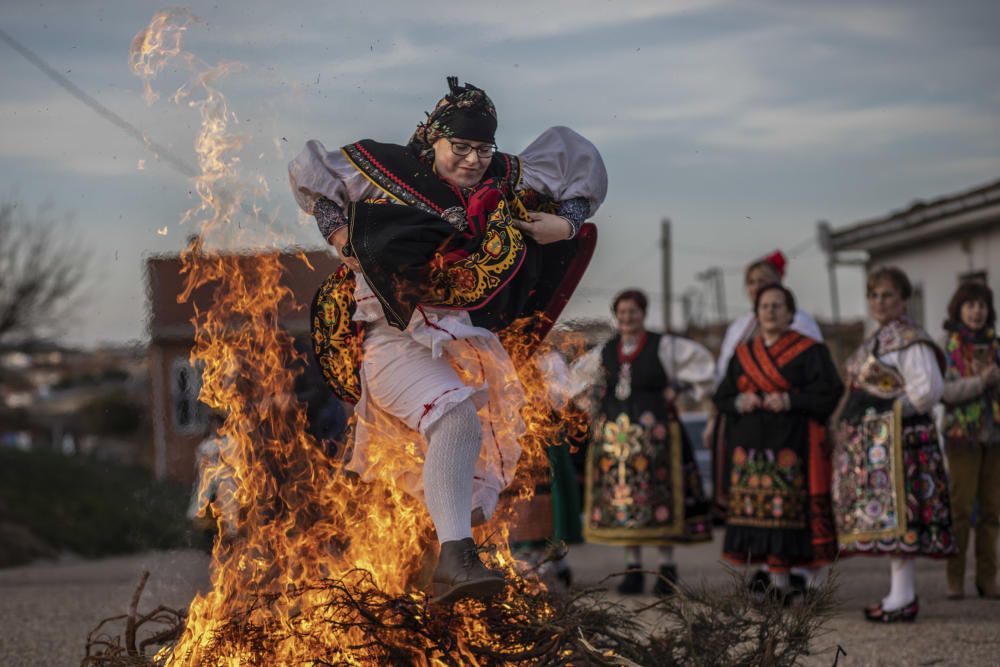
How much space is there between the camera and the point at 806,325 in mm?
8625

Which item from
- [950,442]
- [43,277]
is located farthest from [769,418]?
[43,277]

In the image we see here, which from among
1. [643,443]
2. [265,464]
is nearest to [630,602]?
[643,443]

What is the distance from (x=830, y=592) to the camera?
4.33m

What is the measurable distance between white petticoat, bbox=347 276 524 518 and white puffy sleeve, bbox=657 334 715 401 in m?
4.82

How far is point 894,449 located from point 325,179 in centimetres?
438

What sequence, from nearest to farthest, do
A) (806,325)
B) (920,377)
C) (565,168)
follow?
(565,168) < (920,377) < (806,325)

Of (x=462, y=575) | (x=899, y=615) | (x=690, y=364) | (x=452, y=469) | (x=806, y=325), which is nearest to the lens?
(x=462, y=575)

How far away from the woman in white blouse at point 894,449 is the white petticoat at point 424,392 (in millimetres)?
3611

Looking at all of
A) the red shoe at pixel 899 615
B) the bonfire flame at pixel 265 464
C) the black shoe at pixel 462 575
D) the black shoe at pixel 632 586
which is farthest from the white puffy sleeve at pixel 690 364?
the black shoe at pixel 462 575

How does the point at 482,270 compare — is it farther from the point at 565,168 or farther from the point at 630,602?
the point at 630,602

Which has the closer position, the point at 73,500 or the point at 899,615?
the point at 899,615

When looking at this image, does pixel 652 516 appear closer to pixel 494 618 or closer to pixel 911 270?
pixel 494 618

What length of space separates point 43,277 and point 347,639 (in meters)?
22.0

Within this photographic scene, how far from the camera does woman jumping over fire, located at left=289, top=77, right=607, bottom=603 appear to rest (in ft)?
13.4
